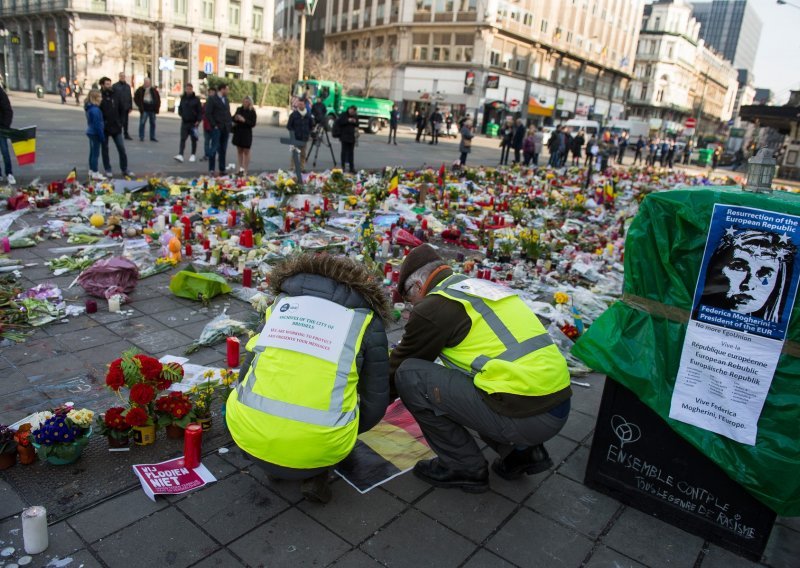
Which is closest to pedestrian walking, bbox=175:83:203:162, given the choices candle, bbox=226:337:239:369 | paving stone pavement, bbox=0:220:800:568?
candle, bbox=226:337:239:369

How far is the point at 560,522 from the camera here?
2.81m

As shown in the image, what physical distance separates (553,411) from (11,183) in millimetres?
9704

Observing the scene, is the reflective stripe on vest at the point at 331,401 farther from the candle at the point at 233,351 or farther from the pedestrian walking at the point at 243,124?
the pedestrian walking at the point at 243,124

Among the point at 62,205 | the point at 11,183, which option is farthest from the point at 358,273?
the point at 11,183

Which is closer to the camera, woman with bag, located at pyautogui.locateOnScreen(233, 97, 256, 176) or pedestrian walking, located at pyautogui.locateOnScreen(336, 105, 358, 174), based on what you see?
woman with bag, located at pyautogui.locateOnScreen(233, 97, 256, 176)

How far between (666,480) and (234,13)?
53650 millimetres

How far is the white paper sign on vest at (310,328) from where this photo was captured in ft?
7.99

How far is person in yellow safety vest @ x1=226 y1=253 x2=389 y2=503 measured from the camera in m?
2.40

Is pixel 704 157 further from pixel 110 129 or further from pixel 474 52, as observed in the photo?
pixel 110 129

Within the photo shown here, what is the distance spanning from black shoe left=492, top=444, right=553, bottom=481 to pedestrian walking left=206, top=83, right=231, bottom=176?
10474 mm

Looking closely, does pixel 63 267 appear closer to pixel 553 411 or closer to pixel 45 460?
pixel 45 460

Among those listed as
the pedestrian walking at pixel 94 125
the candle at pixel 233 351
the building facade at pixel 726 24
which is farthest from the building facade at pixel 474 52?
the building facade at pixel 726 24

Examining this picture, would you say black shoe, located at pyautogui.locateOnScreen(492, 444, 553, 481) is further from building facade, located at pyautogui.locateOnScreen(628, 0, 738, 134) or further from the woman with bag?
building facade, located at pyautogui.locateOnScreen(628, 0, 738, 134)

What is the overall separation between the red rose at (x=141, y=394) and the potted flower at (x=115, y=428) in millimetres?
115
